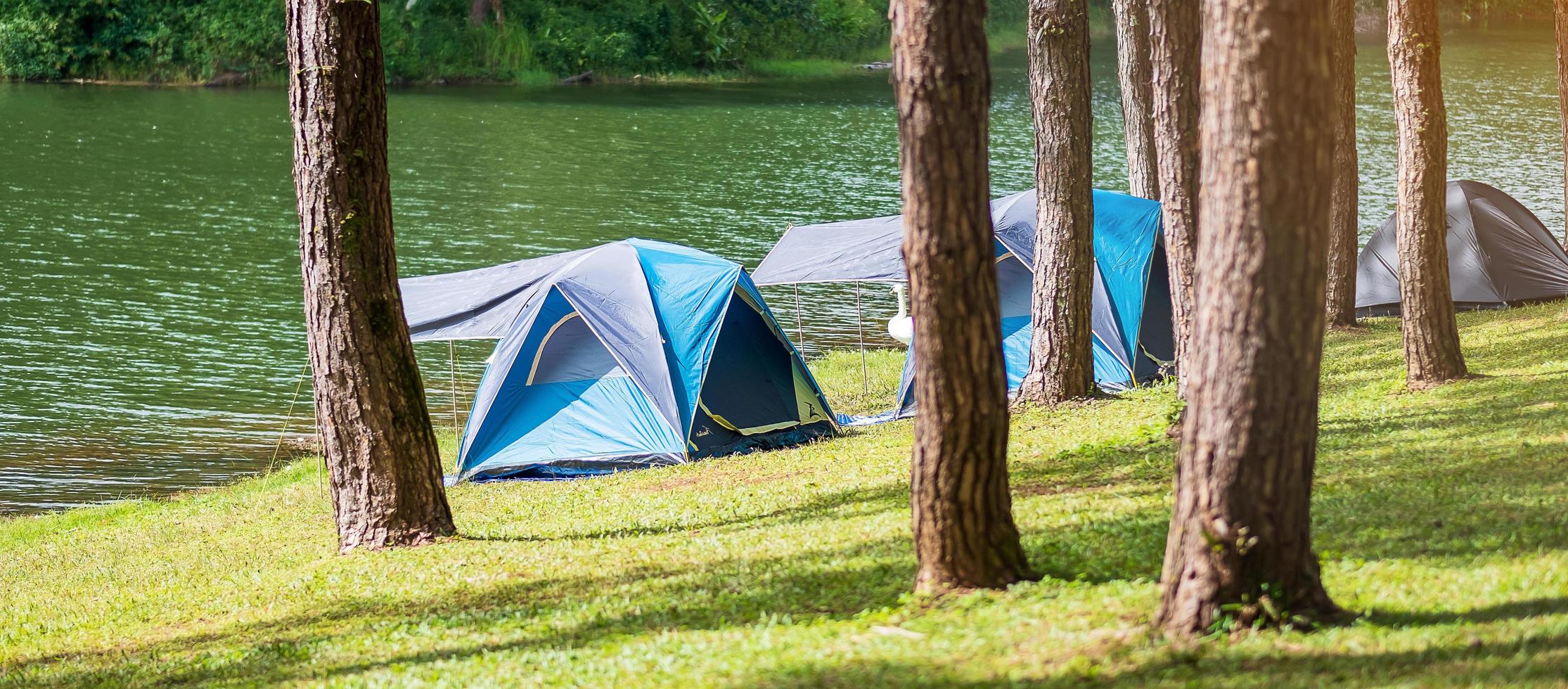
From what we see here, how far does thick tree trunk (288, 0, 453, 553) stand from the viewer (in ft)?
27.2

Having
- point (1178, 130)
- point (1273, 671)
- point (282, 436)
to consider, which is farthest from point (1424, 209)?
point (282, 436)

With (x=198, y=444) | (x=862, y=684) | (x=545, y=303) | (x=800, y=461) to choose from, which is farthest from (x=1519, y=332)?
(x=198, y=444)

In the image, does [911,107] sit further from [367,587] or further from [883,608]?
[367,587]

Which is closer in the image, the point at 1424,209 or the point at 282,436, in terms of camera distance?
the point at 1424,209

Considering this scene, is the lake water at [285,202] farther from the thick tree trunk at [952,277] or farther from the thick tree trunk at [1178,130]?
the thick tree trunk at [952,277]

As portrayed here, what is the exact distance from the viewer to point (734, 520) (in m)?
8.90

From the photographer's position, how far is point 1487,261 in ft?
55.0

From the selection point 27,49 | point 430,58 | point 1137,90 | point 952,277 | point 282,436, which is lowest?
point 282,436

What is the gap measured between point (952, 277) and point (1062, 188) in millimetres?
6912

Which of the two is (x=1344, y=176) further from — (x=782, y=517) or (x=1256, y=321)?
(x=1256, y=321)

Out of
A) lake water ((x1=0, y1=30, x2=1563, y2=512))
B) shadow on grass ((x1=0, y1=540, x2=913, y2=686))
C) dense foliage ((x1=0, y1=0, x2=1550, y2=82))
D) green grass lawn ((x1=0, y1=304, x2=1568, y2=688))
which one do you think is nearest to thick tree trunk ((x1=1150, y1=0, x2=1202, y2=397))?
green grass lawn ((x1=0, y1=304, x2=1568, y2=688))

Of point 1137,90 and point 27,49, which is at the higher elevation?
point 27,49

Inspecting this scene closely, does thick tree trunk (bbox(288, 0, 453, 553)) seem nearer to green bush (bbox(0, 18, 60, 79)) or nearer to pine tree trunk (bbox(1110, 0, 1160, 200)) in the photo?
pine tree trunk (bbox(1110, 0, 1160, 200))

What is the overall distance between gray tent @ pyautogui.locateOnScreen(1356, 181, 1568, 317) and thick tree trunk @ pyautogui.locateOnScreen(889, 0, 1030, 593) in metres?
12.4
